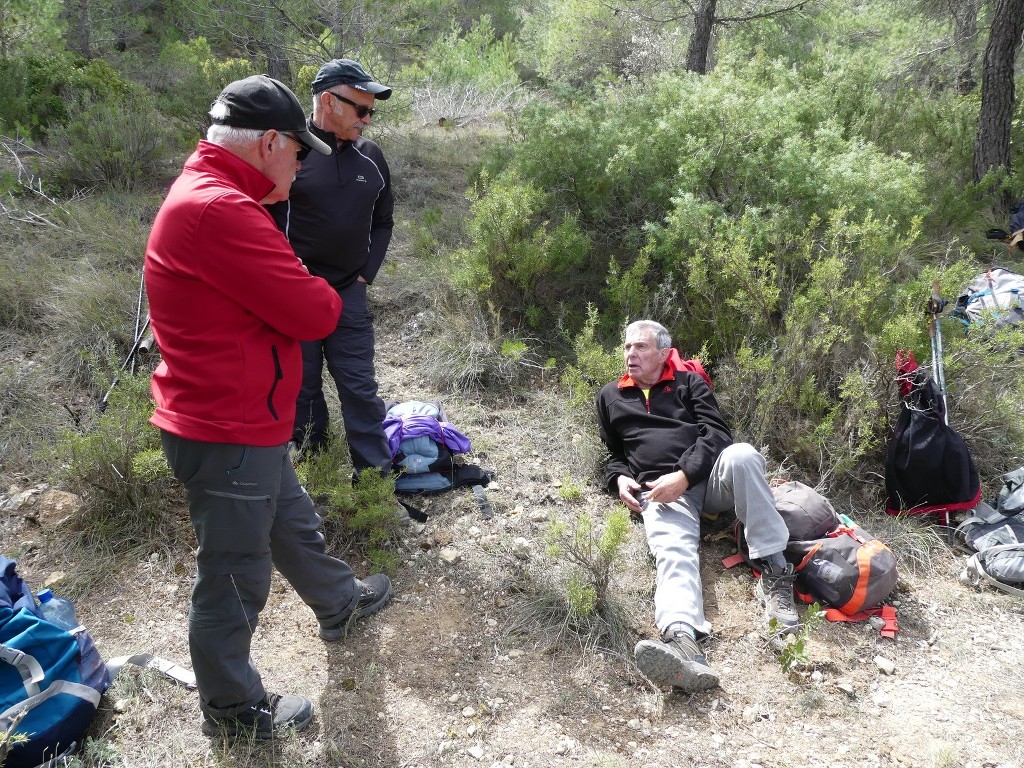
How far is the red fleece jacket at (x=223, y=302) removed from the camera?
1.74 metres

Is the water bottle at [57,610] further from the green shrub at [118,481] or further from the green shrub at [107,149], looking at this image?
the green shrub at [107,149]

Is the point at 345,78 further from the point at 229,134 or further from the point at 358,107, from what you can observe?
the point at 229,134

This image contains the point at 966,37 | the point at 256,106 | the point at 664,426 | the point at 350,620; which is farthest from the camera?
the point at 966,37

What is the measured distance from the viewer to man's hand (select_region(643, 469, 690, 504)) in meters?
3.12

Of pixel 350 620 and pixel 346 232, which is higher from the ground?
pixel 346 232

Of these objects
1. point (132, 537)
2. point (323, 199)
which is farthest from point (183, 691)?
point (323, 199)

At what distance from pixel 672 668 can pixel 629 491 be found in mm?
1001

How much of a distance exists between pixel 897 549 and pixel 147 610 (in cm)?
351

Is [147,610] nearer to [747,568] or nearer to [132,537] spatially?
[132,537]

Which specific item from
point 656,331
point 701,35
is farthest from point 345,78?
point 701,35

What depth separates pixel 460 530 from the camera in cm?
339

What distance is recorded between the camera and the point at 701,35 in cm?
735

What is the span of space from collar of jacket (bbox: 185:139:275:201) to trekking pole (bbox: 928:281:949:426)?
3370 millimetres

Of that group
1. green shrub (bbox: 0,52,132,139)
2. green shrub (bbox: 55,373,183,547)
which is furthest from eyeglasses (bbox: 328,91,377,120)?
green shrub (bbox: 0,52,132,139)
